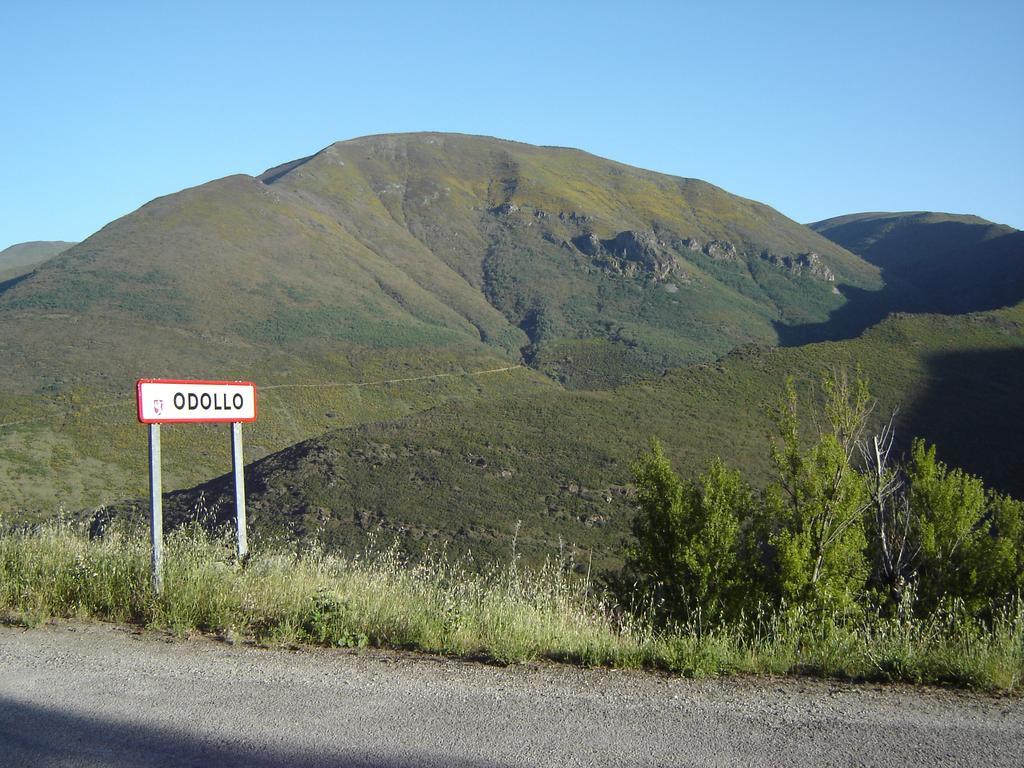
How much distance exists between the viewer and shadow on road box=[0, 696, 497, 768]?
4.04 metres

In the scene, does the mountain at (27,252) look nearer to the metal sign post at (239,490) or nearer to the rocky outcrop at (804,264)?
the rocky outcrop at (804,264)

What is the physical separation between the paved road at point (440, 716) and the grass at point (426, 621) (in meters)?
0.24

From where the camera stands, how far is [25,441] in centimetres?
4384

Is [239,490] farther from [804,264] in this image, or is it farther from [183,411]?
[804,264]

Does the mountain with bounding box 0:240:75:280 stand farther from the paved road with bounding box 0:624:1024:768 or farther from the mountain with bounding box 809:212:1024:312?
the paved road with bounding box 0:624:1024:768

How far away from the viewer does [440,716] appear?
4555 millimetres

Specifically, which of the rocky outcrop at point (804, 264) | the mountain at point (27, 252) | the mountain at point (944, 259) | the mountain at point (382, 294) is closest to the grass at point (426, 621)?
the mountain at point (382, 294)

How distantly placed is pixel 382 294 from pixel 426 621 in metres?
88.3

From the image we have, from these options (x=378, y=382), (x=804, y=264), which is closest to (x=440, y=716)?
(x=378, y=382)

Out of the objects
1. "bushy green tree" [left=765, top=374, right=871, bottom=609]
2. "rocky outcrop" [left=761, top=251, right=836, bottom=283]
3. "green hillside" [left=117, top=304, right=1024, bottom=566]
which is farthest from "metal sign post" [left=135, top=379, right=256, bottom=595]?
"rocky outcrop" [left=761, top=251, right=836, bottom=283]

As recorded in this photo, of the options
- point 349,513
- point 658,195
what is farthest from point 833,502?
point 658,195

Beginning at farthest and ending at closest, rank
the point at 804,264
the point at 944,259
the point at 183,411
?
the point at 944,259
the point at 804,264
the point at 183,411

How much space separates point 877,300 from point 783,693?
124 m

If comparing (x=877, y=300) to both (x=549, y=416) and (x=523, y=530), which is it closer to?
(x=549, y=416)
